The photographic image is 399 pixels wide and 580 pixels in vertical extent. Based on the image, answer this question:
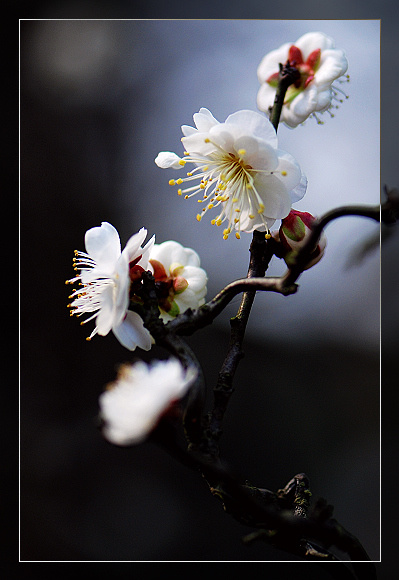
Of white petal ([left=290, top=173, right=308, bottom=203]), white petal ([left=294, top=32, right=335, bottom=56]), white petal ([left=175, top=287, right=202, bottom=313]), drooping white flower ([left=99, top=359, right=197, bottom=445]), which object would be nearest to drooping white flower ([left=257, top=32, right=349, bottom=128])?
white petal ([left=294, top=32, right=335, bottom=56])

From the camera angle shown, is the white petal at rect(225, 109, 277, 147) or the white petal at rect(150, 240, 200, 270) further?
the white petal at rect(150, 240, 200, 270)

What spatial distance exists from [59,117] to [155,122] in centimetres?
23

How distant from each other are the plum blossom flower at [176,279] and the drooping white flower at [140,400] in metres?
0.18

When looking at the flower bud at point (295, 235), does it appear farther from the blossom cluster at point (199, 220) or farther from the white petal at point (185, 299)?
the white petal at point (185, 299)

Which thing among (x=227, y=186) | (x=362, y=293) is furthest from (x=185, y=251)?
(x=362, y=293)

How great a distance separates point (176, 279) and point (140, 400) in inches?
8.6

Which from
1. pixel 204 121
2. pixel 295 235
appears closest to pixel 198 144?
pixel 204 121

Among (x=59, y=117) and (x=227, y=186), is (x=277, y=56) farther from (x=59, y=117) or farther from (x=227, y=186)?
(x=59, y=117)

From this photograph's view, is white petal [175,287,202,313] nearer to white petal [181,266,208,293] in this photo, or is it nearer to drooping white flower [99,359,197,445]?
white petal [181,266,208,293]

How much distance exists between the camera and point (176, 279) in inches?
20.3

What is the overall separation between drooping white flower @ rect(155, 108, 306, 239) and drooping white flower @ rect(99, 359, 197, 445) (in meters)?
0.19

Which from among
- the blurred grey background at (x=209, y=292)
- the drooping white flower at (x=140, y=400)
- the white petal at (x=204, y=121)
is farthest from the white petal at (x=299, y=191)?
the blurred grey background at (x=209, y=292)

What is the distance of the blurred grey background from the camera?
97cm

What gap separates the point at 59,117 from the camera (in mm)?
1183
